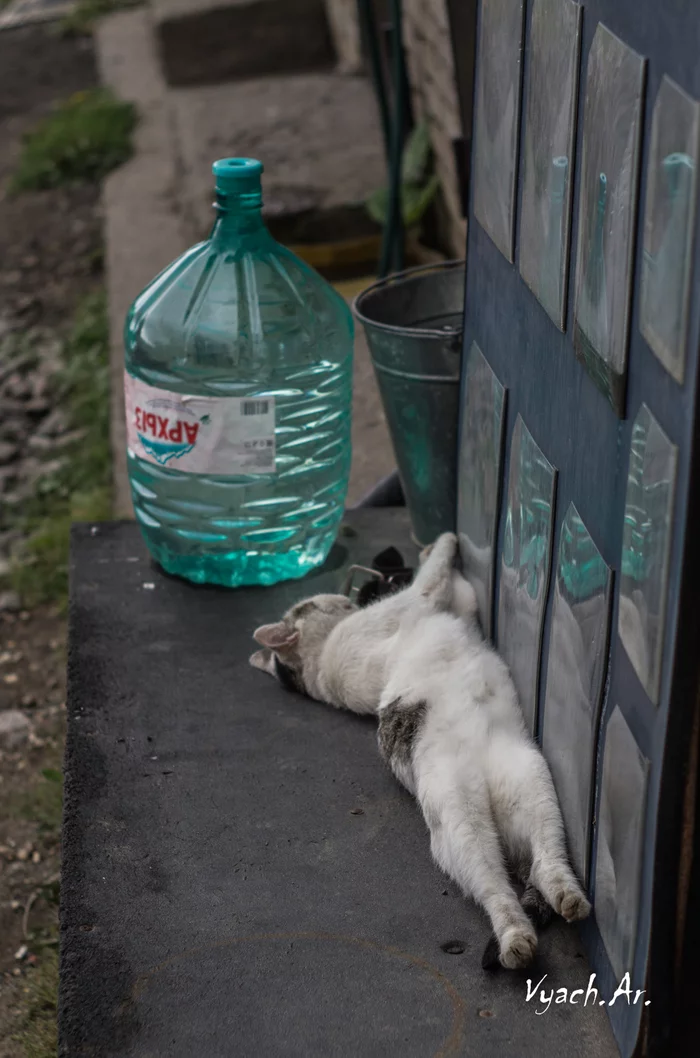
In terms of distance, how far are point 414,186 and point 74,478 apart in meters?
1.87

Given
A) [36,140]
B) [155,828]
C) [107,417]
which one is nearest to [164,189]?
[36,140]

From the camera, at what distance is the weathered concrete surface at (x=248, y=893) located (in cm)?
173

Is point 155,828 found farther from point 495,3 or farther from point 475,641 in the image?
point 495,3

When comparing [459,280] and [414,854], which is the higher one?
[459,280]

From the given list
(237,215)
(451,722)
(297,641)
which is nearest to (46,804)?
(297,641)

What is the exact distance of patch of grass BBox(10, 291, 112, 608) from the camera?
403 cm

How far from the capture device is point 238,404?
269 cm

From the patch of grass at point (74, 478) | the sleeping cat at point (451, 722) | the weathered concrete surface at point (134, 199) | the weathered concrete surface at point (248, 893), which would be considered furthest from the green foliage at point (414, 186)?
the weathered concrete surface at point (248, 893)

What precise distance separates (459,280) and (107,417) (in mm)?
2207

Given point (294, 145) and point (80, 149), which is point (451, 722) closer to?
point (294, 145)

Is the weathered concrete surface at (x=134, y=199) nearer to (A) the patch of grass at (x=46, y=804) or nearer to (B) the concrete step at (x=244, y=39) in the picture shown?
(B) the concrete step at (x=244, y=39)

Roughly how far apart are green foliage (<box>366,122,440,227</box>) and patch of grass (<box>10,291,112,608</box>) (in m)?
1.32

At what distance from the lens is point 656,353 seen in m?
1.44

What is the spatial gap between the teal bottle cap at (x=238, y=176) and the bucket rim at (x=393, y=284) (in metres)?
0.37
